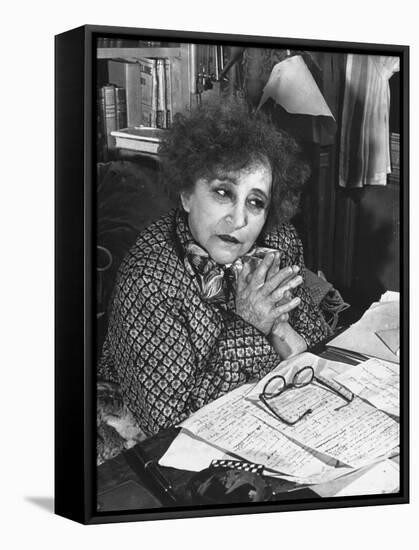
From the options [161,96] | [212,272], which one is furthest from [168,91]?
[212,272]

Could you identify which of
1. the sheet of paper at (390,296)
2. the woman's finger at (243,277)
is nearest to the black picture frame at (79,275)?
the woman's finger at (243,277)

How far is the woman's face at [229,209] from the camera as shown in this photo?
6305 mm

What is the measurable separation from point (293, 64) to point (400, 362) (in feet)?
4.39

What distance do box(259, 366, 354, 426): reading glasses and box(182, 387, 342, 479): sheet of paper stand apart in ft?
0.17

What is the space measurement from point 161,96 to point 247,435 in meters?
1.39

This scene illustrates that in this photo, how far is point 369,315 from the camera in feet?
22.0

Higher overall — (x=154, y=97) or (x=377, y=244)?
(x=154, y=97)

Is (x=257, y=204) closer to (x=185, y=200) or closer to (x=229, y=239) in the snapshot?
(x=229, y=239)

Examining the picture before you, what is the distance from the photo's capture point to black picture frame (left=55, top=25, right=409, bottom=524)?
6.11 meters

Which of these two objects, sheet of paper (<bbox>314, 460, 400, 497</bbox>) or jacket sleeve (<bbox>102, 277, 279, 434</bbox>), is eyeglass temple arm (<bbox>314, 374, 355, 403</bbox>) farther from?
jacket sleeve (<bbox>102, 277, 279, 434</bbox>)

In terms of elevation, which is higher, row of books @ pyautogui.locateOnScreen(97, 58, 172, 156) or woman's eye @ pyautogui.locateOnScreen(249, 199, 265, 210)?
row of books @ pyautogui.locateOnScreen(97, 58, 172, 156)

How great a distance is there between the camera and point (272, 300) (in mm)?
6488

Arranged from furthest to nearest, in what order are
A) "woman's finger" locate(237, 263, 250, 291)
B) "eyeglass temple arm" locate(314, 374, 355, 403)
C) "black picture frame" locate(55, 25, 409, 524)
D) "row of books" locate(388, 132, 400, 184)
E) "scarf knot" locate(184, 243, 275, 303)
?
"row of books" locate(388, 132, 400, 184) → "eyeglass temple arm" locate(314, 374, 355, 403) → "woman's finger" locate(237, 263, 250, 291) → "scarf knot" locate(184, 243, 275, 303) → "black picture frame" locate(55, 25, 409, 524)

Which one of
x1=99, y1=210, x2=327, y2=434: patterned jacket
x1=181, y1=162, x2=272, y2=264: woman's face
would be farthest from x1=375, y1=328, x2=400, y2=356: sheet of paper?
x1=181, y1=162, x2=272, y2=264: woman's face
